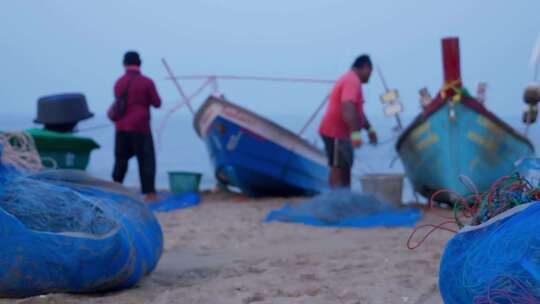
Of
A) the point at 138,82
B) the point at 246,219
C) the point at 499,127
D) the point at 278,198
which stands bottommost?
the point at 278,198

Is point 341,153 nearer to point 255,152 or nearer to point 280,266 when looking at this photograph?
point 255,152

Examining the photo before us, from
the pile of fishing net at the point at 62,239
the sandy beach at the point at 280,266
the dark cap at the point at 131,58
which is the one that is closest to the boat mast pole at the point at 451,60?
the sandy beach at the point at 280,266

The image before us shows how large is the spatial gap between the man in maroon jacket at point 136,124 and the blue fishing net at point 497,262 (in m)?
5.62

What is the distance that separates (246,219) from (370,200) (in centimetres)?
111

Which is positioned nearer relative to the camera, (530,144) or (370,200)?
(370,200)

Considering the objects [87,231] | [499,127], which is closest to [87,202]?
[87,231]

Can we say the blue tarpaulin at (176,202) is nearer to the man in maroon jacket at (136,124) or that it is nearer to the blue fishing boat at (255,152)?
the man in maroon jacket at (136,124)

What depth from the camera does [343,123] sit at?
7645 mm

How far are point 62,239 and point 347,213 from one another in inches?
145

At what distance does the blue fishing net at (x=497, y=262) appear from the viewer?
225cm

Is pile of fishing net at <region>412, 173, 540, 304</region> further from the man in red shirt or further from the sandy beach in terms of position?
the man in red shirt

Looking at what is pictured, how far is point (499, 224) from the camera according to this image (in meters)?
2.47

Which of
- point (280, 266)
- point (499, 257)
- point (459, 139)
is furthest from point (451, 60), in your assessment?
point (499, 257)

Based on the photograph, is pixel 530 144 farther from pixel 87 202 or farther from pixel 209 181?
pixel 209 181
